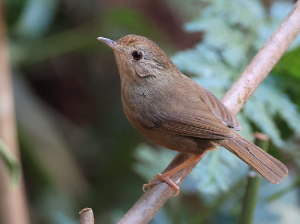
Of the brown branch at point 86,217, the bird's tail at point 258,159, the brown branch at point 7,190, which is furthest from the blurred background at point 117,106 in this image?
the brown branch at point 86,217

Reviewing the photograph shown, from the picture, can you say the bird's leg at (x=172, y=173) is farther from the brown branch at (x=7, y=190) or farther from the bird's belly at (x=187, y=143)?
the brown branch at (x=7, y=190)

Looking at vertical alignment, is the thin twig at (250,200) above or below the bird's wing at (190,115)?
below

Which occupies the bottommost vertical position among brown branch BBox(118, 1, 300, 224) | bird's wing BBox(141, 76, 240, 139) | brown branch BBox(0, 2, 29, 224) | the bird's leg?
brown branch BBox(0, 2, 29, 224)

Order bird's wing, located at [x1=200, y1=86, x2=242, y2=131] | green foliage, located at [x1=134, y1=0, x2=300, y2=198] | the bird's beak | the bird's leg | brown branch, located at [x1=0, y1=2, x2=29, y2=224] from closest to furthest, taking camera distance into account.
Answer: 1. the bird's leg
2. bird's wing, located at [x1=200, y1=86, x2=242, y2=131]
3. the bird's beak
4. green foliage, located at [x1=134, y1=0, x2=300, y2=198]
5. brown branch, located at [x1=0, y1=2, x2=29, y2=224]

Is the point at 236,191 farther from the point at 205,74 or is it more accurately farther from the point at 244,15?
the point at 244,15

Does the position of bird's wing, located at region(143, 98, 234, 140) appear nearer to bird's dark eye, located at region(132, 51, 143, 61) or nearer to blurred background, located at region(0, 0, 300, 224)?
blurred background, located at region(0, 0, 300, 224)

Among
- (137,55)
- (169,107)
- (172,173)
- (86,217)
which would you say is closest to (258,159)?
(172,173)

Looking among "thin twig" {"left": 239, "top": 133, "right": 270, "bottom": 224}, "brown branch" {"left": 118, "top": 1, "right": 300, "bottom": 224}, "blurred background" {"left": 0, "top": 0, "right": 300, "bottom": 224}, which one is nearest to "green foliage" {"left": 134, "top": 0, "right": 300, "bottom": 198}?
"blurred background" {"left": 0, "top": 0, "right": 300, "bottom": 224}

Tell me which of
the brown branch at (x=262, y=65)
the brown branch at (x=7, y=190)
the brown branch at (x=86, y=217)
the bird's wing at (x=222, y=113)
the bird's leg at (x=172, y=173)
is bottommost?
the brown branch at (x=7, y=190)
